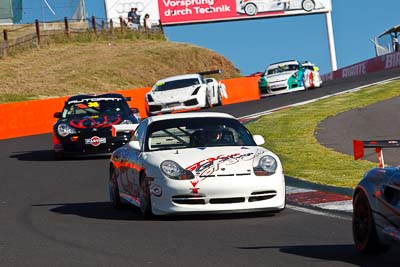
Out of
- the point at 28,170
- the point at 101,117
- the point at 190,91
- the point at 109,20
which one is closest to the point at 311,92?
the point at 190,91

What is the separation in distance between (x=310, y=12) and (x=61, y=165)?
57.1m

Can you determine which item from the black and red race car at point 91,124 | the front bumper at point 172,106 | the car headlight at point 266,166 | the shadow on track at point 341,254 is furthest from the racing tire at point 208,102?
the shadow on track at point 341,254

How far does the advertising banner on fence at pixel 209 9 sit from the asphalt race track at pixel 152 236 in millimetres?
59791

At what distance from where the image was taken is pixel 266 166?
1228cm

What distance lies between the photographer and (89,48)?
66938 millimetres

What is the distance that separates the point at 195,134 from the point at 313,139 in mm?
9588

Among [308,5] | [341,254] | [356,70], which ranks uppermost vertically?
[308,5]

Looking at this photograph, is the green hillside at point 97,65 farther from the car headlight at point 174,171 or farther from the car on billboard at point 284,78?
the car headlight at point 174,171

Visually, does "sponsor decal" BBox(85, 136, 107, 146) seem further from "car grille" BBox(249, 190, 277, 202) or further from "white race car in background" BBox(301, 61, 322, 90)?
"white race car in background" BBox(301, 61, 322, 90)

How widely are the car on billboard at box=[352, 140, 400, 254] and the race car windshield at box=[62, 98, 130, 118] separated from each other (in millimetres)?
14144

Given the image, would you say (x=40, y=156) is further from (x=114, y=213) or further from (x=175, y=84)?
(x=175, y=84)

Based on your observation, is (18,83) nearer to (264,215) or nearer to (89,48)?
(89,48)

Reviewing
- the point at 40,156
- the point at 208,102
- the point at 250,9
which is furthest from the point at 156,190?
the point at 250,9

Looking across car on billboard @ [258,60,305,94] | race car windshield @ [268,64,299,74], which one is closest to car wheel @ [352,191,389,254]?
car on billboard @ [258,60,305,94]
